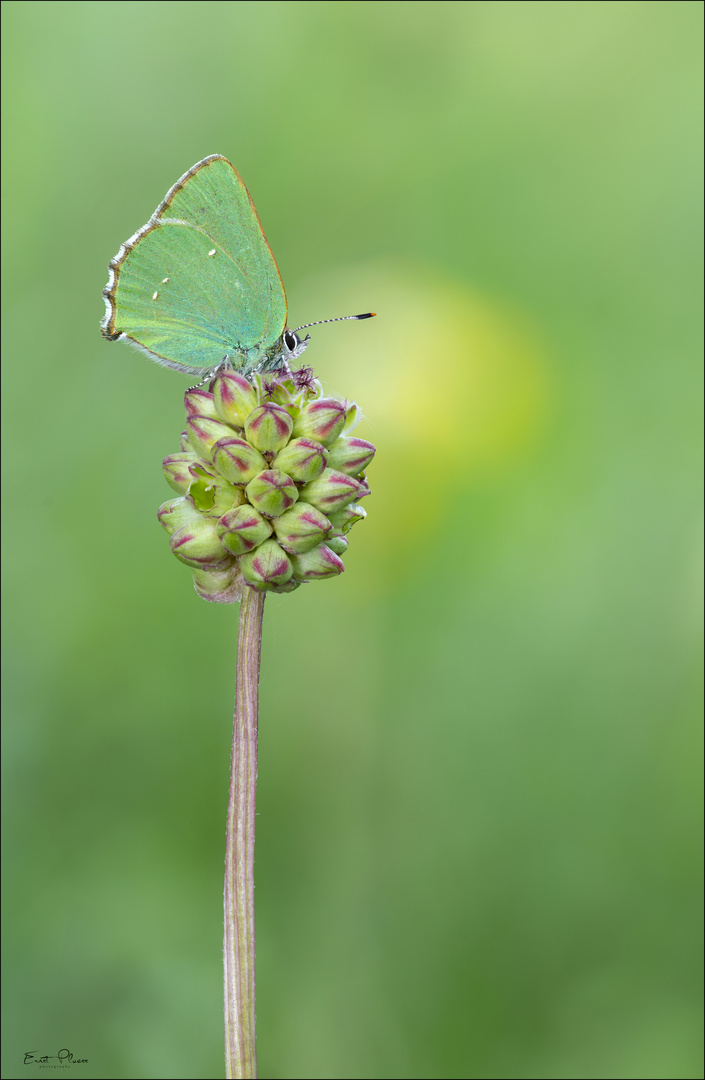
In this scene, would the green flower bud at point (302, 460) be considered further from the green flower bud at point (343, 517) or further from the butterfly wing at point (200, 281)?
the butterfly wing at point (200, 281)

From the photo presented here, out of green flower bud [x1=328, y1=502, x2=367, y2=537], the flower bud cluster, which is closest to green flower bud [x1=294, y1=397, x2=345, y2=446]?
the flower bud cluster

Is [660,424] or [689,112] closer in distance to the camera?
[660,424]

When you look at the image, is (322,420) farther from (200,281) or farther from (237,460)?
(200,281)

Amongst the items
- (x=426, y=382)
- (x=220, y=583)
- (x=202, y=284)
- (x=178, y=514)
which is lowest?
(x=220, y=583)

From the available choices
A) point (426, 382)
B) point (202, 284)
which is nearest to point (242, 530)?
point (202, 284)


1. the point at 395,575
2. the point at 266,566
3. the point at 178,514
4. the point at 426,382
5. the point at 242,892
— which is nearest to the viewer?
the point at 242,892

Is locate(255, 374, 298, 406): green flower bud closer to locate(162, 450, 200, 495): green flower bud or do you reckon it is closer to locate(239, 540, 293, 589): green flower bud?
locate(162, 450, 200, 495): green flower bud

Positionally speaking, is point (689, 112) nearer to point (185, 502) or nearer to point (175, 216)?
point (175, 216)

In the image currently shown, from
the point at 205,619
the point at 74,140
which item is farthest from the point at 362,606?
the point at 74,140
